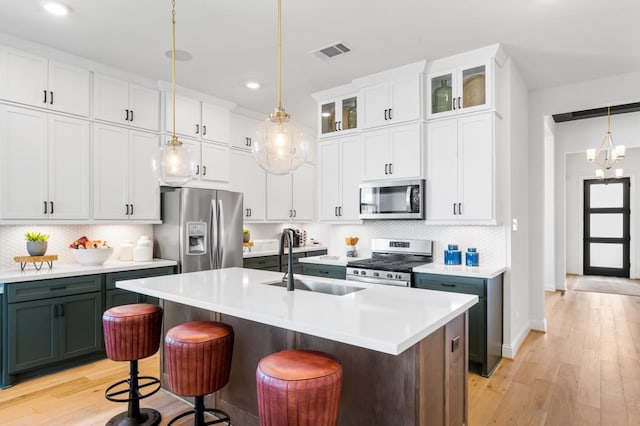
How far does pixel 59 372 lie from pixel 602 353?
5.22 meters

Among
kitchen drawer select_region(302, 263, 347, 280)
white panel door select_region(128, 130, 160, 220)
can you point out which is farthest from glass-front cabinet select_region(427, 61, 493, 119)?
white panel door select_region(128, 130, 160, 220)

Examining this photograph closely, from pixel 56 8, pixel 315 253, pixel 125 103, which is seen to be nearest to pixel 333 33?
pixel 56 8

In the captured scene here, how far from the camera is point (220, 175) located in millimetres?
5070

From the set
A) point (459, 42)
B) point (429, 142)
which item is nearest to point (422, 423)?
point (429, 142)

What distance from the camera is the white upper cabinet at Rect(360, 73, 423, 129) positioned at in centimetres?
397

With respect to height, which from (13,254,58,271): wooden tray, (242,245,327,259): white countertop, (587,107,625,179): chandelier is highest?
(587,107,625,179): chandelier

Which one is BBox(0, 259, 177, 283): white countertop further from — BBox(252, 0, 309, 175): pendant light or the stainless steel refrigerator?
BBox(252, 0, 309, 175): pendant light

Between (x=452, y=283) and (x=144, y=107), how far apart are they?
12.3ft

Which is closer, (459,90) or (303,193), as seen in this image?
(459,90)

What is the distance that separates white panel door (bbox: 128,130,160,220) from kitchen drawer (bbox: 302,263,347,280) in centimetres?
185

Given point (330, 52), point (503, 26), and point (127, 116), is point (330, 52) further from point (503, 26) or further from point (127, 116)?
point (127, 116)

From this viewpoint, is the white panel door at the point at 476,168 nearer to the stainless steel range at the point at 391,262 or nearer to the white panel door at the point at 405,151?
the white panel door at the point at 405,151

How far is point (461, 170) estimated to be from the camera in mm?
3779

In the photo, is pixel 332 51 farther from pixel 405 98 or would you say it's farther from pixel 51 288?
pixel 51 288
